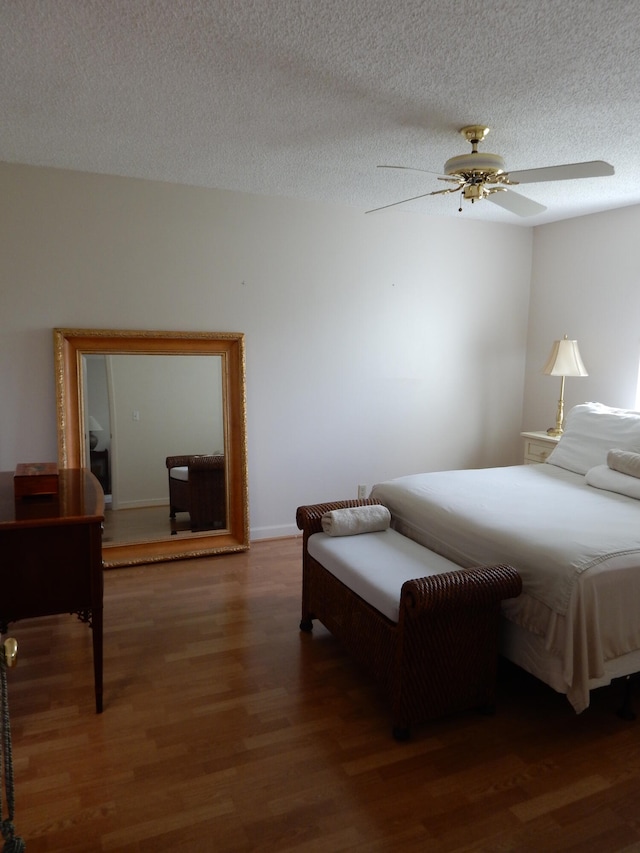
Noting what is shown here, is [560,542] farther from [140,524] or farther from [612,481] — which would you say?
[140,524]

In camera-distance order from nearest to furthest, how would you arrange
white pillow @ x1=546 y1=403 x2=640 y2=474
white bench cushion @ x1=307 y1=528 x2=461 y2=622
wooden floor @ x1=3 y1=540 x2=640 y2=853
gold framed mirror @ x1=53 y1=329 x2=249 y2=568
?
wooden floor @ x1=3 y1=540 x2=640 y2=853 → white bench cushion @ x1=307 y1=528 x2=461 y2=622 → white pillow @ x1=546 y1=403 x2=640 y2=474 → gold framed mirror @ x1=53 y1=329 x2=249 y2=568

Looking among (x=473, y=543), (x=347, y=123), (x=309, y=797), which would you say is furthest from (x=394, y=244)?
(x=309, y=797)

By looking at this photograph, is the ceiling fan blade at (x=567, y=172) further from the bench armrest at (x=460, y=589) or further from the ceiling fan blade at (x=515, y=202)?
the bench armrest at (x=460, y=589)

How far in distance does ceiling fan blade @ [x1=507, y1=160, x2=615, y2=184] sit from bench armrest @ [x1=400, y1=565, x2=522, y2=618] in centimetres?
164

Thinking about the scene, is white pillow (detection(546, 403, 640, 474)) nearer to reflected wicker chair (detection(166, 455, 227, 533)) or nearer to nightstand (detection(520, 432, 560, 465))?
nightstand (detection(520, 432, 560, 465))

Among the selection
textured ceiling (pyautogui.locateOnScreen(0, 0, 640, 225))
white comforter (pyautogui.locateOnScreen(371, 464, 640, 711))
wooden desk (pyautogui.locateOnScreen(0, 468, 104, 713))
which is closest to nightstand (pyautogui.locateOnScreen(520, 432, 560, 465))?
white comforter (pyautogui.locateOnScreen(371, 464, 640, 711))

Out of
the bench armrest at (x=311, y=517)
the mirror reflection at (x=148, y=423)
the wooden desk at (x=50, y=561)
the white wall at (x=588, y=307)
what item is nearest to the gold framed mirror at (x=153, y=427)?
the mirror reflection at (x=148, y=423)

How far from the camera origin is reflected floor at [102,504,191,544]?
12.7ft

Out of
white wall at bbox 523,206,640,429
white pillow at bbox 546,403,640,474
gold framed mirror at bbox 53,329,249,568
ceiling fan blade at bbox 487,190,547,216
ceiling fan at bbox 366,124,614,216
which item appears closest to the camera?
ceiling fan at bbox 366,124,614,216

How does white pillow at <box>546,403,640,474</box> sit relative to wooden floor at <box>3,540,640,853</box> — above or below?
above

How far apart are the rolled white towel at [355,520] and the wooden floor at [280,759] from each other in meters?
0.57

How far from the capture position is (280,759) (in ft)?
6.68

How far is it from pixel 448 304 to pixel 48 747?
399cm

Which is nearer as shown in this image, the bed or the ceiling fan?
the bed
